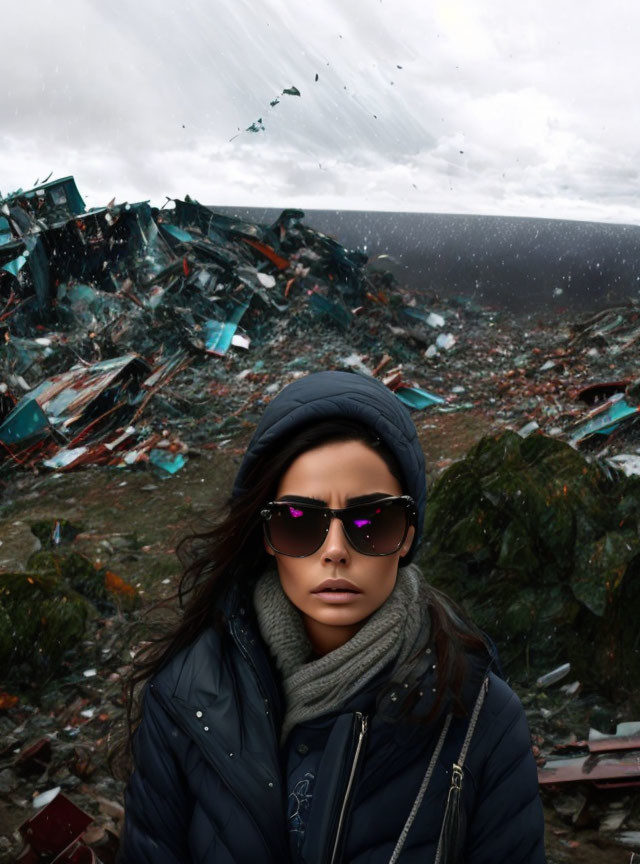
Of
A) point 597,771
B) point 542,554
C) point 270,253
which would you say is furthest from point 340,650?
point 270,253

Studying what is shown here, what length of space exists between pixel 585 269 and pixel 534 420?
6.57 meters

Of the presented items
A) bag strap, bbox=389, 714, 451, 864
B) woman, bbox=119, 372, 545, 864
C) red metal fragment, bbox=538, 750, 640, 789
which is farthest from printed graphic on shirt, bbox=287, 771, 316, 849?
red metal fragment, bbox=538, 750, 640, 789

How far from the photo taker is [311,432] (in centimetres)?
112

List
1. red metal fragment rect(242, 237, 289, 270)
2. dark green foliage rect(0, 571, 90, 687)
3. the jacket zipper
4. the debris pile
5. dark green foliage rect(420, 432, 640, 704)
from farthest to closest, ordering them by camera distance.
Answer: red metal fragment rect(242, 237, 289, 270) < the debris pile < dark green foliage rect(0, 571, 90, 687) < dark green foliage rect(420, 432, 640, 704) < the jacket zipper

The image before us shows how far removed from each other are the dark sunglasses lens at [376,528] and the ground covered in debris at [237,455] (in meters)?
0.69

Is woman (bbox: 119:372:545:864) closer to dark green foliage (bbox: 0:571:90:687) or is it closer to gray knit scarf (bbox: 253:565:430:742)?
gray knit scarf (bbox: 253:565:430:742)

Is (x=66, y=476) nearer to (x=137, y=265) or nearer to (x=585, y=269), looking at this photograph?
(x=137, y=265)

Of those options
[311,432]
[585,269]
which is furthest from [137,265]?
[311,432]

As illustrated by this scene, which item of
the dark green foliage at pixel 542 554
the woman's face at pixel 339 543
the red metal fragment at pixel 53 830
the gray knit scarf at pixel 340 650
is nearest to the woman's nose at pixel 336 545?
the woman's face at pixel 339 543

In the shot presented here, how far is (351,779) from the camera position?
1050mm

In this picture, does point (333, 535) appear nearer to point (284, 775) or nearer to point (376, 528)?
point (376, 528)

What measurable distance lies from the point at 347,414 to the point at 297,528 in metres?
0.23

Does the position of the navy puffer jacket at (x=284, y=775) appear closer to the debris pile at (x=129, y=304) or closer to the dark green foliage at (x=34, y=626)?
the dark green foliage at (x=34, y=626)

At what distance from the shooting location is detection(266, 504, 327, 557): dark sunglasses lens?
3.69 ft
